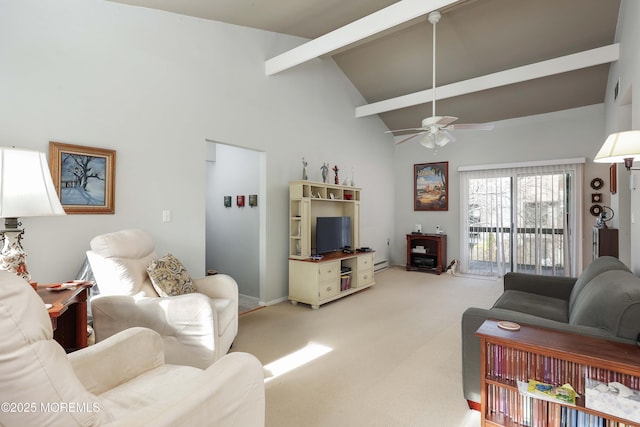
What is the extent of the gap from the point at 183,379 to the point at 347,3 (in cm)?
404

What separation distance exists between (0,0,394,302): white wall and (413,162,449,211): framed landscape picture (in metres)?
3.18

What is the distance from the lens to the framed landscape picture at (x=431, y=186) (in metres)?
6.87

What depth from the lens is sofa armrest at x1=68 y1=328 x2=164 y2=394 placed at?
133 cm

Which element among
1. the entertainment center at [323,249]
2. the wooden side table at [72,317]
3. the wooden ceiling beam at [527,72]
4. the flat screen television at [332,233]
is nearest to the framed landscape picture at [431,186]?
the wooden ceiling beam at [527,72]

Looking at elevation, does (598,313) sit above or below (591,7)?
below

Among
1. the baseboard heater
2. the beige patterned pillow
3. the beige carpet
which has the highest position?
the beige patterned pillow

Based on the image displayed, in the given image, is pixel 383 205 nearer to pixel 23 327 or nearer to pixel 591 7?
pixel 591 7

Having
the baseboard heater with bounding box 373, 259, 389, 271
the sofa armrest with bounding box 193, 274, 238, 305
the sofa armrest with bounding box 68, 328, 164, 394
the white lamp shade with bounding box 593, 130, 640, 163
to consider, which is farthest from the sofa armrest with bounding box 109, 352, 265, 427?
the baseboard heater with bounding box 373, 259, 389, 271

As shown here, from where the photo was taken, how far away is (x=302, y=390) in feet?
7.32

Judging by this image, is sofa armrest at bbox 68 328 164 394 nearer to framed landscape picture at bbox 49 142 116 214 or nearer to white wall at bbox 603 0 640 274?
framed landscape picture at bbox 49 142 116 214

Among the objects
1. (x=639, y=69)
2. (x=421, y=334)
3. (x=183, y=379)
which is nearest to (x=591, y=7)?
(x=639, y=69)

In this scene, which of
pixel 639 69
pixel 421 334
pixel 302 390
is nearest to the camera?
pixel 302 390

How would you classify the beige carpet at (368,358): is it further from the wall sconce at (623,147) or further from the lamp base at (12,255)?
the wall sconce at (623,147)

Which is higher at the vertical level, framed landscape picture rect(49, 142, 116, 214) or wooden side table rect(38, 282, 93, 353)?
framed landscape picture rect(49, 142, 116, 214)
